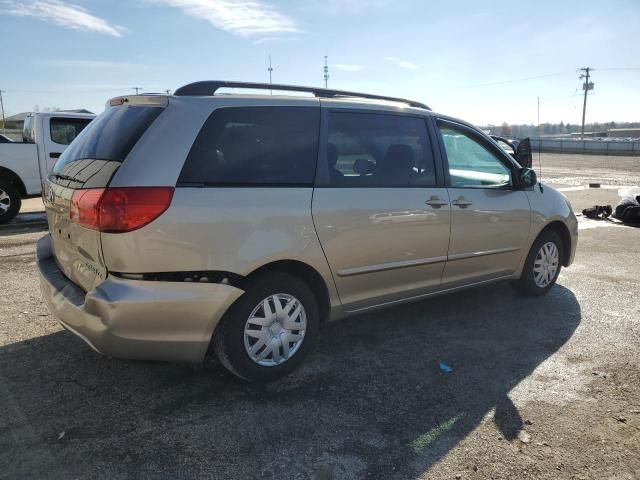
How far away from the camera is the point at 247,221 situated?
9.69ft

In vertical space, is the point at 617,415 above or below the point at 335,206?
below

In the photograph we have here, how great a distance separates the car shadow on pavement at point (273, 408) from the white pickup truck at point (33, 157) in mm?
6230

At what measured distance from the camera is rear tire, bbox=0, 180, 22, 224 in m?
8.92

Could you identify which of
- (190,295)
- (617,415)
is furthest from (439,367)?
(190,295)

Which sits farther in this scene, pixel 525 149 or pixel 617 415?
pixel 525 149

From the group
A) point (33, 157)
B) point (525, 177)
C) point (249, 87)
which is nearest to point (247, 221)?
point (249, 87)

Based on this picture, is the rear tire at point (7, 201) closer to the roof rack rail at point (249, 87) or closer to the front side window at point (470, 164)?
the roof rack rail at point (249, 87)

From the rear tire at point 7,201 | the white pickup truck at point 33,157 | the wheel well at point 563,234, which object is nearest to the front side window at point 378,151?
the wheel well at point 563,234

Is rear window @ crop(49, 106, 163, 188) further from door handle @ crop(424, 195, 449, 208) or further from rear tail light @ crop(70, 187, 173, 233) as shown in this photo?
door handle @ crop(424, 195, 449, 208)

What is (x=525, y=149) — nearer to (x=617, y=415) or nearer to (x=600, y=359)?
(x=600, y=359)

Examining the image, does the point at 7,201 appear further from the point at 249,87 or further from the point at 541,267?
the point at 541,267

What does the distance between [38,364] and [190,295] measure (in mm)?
1472

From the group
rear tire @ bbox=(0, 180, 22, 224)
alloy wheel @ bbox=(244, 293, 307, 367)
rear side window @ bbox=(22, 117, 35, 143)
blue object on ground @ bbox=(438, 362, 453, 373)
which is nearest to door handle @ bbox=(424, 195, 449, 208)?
blue object on ground @ bbox=(438, 362, 453, 373)

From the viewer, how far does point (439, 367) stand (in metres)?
3.57
